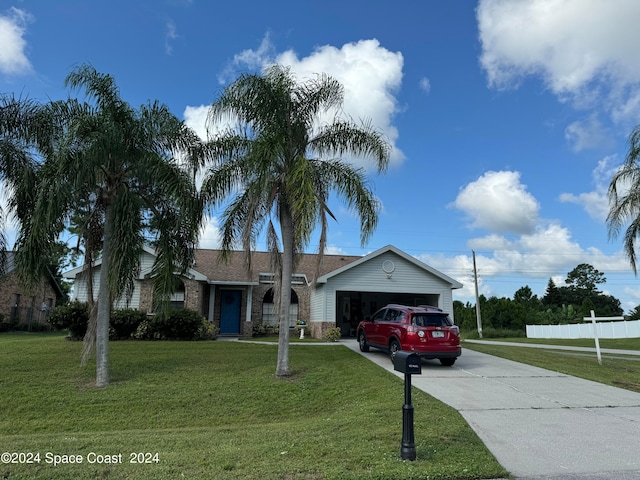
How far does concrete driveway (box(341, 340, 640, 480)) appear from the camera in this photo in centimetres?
508

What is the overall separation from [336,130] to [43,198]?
709 centimetres

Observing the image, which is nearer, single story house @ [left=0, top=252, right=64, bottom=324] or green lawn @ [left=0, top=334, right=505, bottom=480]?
green lawn @ [left=0, top=334, right=505, bottom=480]

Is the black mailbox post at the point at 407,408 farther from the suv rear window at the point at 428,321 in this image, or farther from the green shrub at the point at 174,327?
the green shrub at the point at 174,327

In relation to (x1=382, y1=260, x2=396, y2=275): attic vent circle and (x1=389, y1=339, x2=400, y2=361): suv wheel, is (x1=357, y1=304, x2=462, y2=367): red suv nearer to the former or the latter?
(x1=389, y1=339, x2=400, y2=361): suv wheel

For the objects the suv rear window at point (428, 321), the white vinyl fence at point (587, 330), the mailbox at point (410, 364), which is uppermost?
the suv rear window at point (428, 321)

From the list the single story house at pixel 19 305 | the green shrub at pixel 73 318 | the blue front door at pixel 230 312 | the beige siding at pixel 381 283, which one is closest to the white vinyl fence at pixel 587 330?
the beige siding at pixel 381 283

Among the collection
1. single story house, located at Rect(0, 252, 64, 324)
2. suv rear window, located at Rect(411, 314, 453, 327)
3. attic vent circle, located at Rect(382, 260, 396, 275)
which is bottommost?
suv rear window, located at Rect(411, 314, 453, 327)

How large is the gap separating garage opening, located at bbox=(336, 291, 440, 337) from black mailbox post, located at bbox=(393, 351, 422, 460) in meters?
20.8

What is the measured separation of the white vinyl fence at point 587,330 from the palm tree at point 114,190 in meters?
31.4

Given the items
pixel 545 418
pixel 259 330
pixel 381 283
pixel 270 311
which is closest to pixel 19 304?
pixel 270 311

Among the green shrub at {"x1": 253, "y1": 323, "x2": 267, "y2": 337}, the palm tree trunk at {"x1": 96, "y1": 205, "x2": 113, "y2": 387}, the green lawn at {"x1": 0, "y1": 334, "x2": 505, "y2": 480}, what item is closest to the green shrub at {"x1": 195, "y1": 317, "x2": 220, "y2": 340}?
the green lawn at {"x1": 0, "y1": 334, "x2": 505, "y2": 480}

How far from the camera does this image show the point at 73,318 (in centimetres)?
1722

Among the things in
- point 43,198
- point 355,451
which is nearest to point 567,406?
point 355,451

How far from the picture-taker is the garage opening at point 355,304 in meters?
26.2
